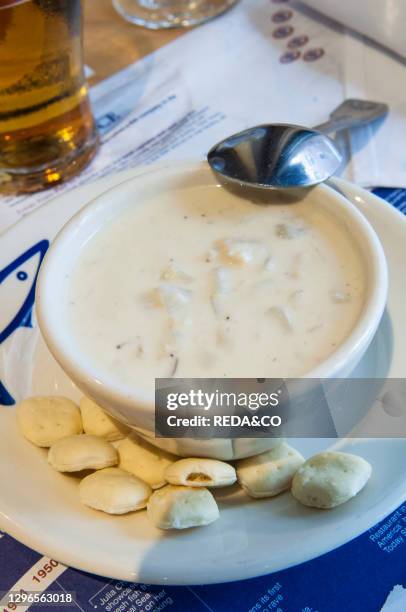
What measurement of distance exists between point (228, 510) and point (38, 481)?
0.18 m

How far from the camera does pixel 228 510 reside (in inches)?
25.5

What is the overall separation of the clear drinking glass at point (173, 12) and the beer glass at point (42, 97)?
340mm

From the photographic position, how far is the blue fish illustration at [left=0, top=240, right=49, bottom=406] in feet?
Result: 2.80

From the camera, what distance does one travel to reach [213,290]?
727 millimetres

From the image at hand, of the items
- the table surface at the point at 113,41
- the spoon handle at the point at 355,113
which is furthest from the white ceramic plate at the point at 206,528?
the table surface at the point at 113,41

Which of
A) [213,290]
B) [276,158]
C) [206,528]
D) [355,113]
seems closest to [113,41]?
[355,113]

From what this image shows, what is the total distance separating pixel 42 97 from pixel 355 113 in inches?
18.9

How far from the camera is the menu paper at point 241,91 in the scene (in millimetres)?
1160

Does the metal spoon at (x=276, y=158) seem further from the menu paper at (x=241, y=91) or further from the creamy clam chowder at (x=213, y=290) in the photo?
the menu paper at (x=241, y=91)

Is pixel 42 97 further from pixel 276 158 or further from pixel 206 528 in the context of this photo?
pixel 206 528

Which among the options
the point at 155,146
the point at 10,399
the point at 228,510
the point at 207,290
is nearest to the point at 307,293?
the point at 207,290

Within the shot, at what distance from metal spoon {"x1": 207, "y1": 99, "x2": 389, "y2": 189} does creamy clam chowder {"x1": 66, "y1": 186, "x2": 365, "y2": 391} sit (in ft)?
0.09

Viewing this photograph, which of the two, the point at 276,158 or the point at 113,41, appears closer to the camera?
the point at 276,158

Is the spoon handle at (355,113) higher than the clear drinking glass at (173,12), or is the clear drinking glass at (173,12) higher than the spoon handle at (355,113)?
the clear drinking glass at (173,12)
